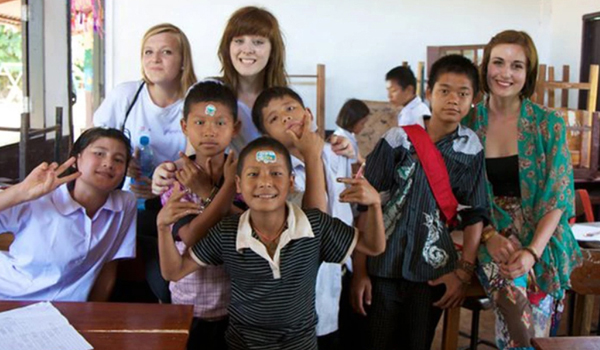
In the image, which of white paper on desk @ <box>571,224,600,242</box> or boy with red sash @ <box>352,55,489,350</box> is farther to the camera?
white paper on desk @ <box>571,224,600,242</box>

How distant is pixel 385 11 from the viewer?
6562mm

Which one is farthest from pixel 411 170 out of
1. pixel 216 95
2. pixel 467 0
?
pixel 467 0

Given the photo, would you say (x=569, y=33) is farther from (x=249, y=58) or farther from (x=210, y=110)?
(x=210, y=110)

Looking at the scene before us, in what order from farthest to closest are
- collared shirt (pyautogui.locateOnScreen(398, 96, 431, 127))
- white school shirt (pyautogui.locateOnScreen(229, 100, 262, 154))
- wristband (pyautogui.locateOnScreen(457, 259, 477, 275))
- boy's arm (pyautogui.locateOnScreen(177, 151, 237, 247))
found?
1. collared shirt (pyautogui.locateOnScreen(398, 96, 431, 127))
2. white school shirt (pyautogui.locateOnScreen(229, 100, 262, 154))
3. wristband (pyautogui.locateOnScreen(457, 259, 477, 275))
4. boy's arm (pyautogui.locateOnScreen(177, 151, 237, 247))

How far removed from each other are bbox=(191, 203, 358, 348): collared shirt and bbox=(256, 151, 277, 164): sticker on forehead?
0.46ft

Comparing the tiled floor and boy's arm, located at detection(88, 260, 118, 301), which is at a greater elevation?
boy's arm, located at detection(88, 260, 118, 301)

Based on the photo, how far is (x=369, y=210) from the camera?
1578 mm

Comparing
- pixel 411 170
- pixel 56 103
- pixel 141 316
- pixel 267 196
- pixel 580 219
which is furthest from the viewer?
pixel 56 103

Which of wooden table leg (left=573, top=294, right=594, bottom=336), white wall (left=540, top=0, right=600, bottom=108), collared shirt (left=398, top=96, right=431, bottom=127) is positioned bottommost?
wooden table leg (left=573, top=294, right=594, bottom=336)

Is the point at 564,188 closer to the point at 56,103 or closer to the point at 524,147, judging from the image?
the point at 524,147

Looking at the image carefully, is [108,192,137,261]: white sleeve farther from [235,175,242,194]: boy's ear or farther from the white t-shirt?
[235,175,242,194]: boy's ear

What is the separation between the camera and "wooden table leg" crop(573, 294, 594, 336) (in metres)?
2.50

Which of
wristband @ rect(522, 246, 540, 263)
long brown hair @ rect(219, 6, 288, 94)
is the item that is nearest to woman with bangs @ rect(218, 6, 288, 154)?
long brown hair @ rect(219, 6, 288, 94)

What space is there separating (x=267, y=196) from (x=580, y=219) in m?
2.71
